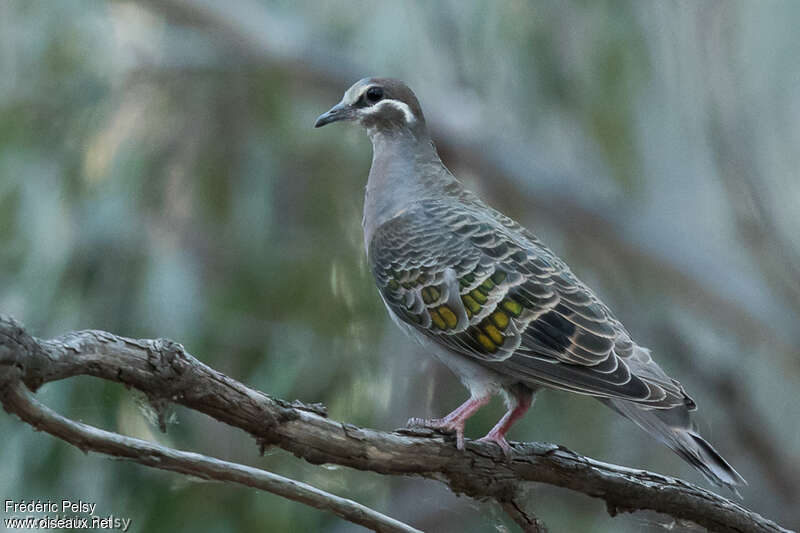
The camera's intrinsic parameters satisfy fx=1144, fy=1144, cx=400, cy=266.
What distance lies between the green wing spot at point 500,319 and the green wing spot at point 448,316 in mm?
99

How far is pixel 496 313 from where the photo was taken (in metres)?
2.79

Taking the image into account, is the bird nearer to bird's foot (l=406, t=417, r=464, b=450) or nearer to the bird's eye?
bird's foot (l=406, t=417, r=464, b=450)

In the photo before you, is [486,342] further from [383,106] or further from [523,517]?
[383,106]

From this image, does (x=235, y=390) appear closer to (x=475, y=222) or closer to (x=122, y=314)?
(x=475, y=222)

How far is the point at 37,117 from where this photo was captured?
5168 millimetres

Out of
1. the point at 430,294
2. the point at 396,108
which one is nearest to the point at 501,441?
the point at 430,294

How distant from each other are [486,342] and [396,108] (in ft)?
2.81

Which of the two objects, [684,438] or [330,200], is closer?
[684,438]

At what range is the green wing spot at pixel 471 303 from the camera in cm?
279

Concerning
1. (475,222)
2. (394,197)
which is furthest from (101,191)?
(475,222)

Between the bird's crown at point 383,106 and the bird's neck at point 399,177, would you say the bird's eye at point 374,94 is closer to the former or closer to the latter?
the bird's crown at point 383,106

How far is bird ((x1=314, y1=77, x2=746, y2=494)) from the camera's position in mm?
2580

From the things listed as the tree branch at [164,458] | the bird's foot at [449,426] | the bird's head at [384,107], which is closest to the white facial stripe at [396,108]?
the bird's head at [384,107]

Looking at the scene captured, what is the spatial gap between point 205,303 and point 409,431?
2.69 metres
